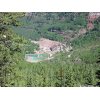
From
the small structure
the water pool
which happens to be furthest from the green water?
the small structure

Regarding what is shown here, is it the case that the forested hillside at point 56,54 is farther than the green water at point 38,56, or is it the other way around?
the green water at point 38,56

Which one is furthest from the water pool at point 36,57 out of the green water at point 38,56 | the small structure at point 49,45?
Answer: the small structure at point 49,45

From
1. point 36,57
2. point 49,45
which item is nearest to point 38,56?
point 36,57

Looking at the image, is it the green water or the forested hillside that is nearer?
the forested hillside

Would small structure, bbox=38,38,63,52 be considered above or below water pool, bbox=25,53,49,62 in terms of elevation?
above

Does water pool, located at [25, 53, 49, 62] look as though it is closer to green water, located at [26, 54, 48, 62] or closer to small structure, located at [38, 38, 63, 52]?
green water, located at [26, 54, 48, 62]

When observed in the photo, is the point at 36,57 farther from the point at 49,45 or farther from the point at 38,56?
the point at 49,45

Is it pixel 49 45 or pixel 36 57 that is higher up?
pixel 49 45

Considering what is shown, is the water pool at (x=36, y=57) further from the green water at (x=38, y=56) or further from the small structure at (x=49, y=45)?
the small structure at (x=49, y=45)
